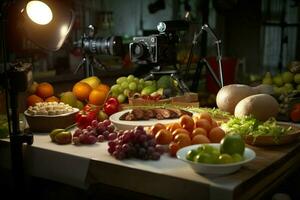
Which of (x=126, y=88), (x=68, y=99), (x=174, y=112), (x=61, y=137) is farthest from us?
(x=126, y=88)

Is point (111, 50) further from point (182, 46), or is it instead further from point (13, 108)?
point (182, 46)

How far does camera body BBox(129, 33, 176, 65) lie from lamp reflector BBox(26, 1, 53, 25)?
0.70 m

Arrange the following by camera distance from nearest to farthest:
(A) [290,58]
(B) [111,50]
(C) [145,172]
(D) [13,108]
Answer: (C) [145,172]
(D) [13,108]
(B) [111,50]
(A) [290,58]

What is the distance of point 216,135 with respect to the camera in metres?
1.68

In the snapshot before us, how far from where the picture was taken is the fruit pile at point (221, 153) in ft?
4.50

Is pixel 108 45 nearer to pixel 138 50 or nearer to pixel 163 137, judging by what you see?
pixel 138 50

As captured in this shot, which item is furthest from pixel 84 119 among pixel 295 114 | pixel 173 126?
pixel 295 114

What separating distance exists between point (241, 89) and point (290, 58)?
410 centimetres

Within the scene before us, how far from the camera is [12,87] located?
159 cm

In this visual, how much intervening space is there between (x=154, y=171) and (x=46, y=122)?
729 millimetres

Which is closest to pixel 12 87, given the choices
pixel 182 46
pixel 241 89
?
pixel 241 89

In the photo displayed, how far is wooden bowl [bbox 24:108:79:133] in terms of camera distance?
1948 millimetres

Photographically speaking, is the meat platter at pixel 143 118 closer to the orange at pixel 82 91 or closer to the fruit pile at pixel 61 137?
the fruit pile at pixel 61 137

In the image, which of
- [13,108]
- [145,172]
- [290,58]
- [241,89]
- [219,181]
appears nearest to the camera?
[219,181]
